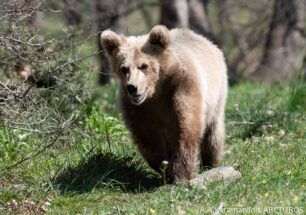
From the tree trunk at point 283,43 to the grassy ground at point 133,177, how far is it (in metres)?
8.69

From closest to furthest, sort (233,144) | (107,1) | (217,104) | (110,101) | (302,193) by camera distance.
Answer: (302,193) → (217,104) → (233,144) → (110,101) → (107,1)

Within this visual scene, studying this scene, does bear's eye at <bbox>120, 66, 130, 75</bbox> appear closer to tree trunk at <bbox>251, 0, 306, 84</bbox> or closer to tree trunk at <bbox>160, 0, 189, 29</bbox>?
tree trunk at <bbox>160, 0, 189, 29</bbox>

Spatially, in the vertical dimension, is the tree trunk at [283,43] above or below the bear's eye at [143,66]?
below

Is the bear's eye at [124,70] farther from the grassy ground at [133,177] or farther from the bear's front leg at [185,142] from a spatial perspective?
the grassy ground at [133,177]

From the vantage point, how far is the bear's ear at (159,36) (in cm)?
709

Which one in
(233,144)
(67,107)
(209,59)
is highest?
(209,59)

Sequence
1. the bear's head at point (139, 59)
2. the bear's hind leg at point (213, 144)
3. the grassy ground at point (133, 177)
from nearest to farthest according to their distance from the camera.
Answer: the grassy ground at point (133, 177)
the bear's head at point (139, 59)
the bear's hind leg at point (213, 144)

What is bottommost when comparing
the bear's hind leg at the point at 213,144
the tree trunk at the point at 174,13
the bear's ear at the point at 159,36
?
the bear's hind leg at the point at 213,144

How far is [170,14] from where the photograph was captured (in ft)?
47.1

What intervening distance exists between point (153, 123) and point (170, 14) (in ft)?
24.4

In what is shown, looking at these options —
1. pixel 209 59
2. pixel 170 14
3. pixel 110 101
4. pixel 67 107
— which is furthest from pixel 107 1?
pixel 209 59

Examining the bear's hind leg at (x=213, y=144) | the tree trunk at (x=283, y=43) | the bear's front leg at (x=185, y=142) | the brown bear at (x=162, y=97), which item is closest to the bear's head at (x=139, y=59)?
the brown bear at (x=162, y=97)

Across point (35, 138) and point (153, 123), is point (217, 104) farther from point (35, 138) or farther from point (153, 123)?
point (35, 138)

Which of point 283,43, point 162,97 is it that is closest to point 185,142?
point 162,97
